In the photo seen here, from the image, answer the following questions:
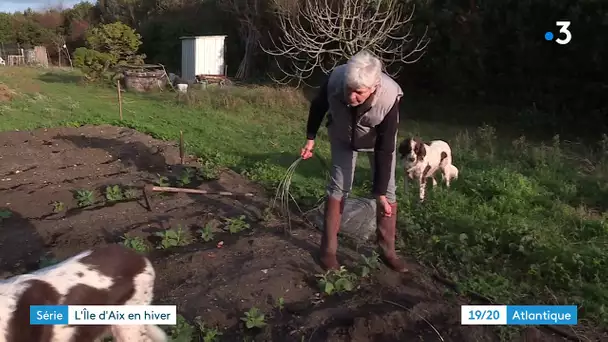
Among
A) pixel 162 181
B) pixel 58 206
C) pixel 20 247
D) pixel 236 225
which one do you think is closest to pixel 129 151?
pixel 162 181

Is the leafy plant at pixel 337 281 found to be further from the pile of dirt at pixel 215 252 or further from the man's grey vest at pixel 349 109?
the man's grey vest at pixel 349 109

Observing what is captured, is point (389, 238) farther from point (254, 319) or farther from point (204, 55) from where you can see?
point (204, 55)

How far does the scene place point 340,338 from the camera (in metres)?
3.88

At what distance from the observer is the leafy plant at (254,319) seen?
4070 millimetres

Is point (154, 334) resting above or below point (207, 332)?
above

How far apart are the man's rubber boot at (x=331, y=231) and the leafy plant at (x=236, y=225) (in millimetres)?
1431

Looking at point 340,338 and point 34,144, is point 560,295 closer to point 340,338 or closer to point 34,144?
point 340,338

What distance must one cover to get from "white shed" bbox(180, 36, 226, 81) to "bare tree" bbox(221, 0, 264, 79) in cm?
104

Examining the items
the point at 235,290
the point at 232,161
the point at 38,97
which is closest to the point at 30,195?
the point at 232,161

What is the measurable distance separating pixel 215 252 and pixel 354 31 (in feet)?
37.5

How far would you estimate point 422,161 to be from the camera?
7754 millimetres

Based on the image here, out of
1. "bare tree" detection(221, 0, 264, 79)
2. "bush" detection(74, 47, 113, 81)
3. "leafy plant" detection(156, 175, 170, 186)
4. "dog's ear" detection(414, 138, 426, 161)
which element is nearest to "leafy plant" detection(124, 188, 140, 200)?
"leafy plant" detection(156, 175, 170, 186)

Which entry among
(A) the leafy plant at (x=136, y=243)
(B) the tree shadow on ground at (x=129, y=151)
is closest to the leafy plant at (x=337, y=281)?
(A) the leafy plant at (x=136, y=243)

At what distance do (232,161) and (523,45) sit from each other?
30.6 feet
